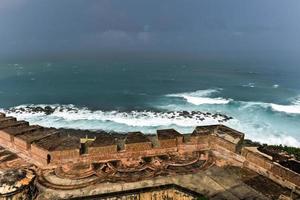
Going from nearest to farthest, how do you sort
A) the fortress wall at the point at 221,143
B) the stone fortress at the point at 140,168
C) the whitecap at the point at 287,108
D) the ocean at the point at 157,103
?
the stone fortress at the point at 140,168
the fortress wall at the point at 221,143
the ocean at the point at 157,103
the whitecap at the point at 287,108

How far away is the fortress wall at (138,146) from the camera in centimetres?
1487

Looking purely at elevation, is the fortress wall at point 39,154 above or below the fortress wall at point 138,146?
below

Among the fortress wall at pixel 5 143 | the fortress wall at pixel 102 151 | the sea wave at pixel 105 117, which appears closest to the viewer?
the fortress wall at pixel 102 151

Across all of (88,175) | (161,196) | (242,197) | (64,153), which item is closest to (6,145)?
(64,153)

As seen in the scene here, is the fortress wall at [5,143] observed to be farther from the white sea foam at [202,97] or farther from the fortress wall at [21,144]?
the white sea foam at [202,97]

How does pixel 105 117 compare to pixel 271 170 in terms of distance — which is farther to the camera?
pixel 105 117

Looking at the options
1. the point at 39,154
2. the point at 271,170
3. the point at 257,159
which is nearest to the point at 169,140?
the point at 257,159

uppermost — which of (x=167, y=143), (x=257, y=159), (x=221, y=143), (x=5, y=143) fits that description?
(x=221, y=143)

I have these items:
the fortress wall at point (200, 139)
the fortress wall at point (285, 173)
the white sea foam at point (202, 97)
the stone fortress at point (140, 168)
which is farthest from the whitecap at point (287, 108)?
the fortress wall at point (285, 173)

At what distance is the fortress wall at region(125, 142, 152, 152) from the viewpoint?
48.8ft

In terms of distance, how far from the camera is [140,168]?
551 inches

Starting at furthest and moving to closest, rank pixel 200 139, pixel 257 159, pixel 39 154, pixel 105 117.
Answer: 1. pixel 105 117
2. pixel 200 139
3. pixel 39 154
4. pixel 257 159

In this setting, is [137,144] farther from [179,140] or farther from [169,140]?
[179,140]

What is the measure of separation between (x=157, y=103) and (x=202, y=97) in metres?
9.40
